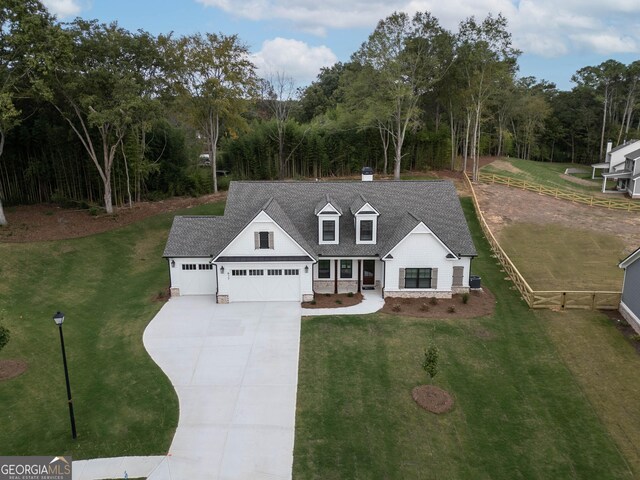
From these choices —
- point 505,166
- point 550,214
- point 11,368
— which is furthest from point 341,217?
point 505,166

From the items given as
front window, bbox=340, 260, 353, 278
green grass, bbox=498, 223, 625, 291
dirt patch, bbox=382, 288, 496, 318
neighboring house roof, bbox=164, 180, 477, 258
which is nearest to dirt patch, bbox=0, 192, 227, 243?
neighboring house roof, bbox=164, 180, 477, 258

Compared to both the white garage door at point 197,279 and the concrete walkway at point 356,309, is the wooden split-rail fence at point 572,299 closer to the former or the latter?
the concrete walkway at point 356,309

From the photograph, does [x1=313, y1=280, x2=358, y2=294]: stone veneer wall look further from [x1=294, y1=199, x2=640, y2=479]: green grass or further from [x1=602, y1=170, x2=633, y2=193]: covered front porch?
[x1=602, y1=170, x2=633, y2=193]: covered front porch

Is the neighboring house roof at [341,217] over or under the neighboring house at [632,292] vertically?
over

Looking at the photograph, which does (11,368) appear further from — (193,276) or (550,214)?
(550,214)

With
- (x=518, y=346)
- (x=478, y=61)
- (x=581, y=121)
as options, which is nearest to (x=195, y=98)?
(x=478, y=61)

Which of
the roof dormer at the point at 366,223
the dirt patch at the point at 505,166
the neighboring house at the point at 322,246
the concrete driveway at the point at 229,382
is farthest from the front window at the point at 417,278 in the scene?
the dirt patch at the point at 505,166
